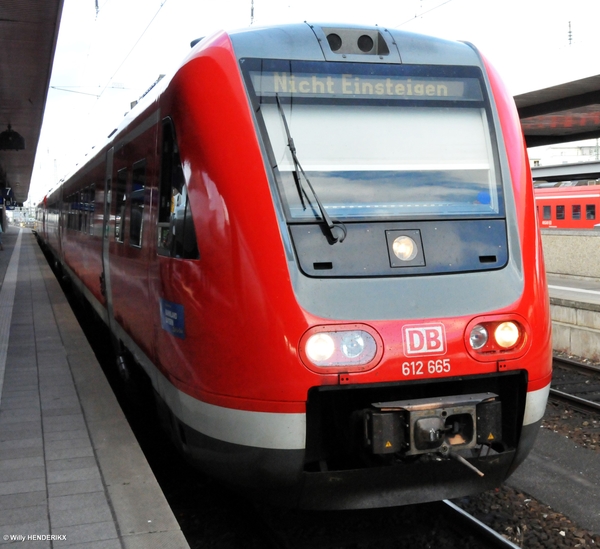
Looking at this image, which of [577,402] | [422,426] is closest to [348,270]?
[422,426]

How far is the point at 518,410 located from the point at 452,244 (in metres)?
0.91

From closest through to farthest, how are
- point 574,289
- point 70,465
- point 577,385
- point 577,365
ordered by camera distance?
point 70,465, point 577,385, point 577,365, point 574,289

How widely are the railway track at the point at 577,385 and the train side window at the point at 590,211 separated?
19.8 m

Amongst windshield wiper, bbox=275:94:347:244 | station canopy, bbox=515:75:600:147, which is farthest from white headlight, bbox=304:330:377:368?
station canopy, bbox=515:75:600:147

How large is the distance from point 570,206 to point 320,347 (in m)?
27.7

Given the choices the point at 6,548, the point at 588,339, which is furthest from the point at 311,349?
the point at 588,339

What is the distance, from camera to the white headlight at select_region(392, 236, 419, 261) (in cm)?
389

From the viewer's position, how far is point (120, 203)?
6.66 metres

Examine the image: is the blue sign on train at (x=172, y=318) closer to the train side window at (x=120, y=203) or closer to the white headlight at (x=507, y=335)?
the white headlight at (x=507, y=335)

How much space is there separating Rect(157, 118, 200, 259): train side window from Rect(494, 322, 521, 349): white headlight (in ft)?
5.16

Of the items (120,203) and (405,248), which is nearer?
(405,248)

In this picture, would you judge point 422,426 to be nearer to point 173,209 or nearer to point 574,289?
point 173,209

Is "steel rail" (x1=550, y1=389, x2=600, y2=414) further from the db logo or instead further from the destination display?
the db logo

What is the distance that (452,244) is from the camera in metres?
3.97
